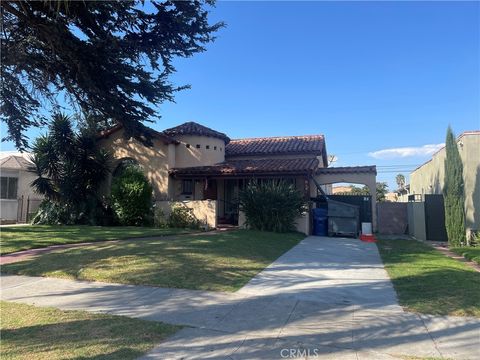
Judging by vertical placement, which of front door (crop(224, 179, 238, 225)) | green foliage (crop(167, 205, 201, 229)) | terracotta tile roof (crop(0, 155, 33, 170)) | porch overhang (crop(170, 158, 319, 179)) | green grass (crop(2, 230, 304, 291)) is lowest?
green grass (crop(2, 230, 304, 291))

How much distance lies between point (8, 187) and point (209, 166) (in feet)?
42.0

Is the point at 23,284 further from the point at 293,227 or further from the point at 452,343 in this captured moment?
the point at 293,227

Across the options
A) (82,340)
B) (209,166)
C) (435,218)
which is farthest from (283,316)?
(209,166)

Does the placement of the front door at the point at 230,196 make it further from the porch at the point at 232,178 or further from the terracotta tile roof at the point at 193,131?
the terracotta tile roof at the point at 193,131

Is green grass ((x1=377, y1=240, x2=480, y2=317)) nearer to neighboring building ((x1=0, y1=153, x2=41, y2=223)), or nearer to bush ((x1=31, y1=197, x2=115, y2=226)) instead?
bush ((x1=31, y1=197, x2=115, y2=226))

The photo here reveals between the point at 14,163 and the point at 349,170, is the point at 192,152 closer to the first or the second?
the point at 349,170

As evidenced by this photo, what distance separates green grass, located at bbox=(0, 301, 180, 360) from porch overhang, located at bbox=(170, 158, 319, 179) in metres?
13.0

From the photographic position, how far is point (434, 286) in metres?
7.00

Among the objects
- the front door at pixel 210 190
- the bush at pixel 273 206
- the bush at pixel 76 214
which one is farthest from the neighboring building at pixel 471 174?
the bush at pixel 76 214

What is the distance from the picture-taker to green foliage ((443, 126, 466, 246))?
14.9 m

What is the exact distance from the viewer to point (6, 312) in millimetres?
5652

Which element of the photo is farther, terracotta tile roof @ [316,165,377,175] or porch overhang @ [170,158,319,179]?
terracotta tile roof @ [316,165,377,175]

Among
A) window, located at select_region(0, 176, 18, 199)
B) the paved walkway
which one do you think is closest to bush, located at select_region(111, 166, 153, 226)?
window, located at select_region(0, 176, 18, 199)

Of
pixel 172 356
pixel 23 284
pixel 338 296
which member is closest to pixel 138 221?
pixel 23 284
